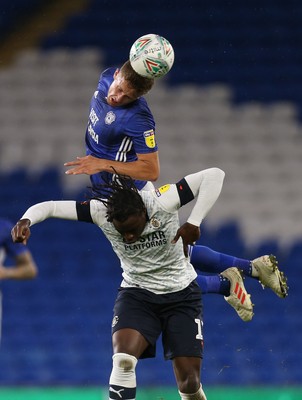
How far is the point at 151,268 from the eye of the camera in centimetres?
549

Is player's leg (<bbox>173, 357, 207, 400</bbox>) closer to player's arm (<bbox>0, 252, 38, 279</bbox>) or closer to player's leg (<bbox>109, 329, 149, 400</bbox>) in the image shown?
player's leg (<bbox>109, 329, 149, 400</bbox>)

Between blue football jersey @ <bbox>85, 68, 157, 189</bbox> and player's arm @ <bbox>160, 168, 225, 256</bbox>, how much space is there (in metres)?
0.46

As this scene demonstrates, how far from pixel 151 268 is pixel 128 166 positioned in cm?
60

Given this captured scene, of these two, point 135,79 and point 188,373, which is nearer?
point 188,373

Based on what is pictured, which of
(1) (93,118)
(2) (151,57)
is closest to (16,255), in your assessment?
(1) (93,118)

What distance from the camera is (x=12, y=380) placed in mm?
8539

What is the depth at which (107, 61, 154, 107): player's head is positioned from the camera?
557 centimetres

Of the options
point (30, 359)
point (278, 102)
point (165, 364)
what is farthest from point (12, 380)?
point (278, 102)

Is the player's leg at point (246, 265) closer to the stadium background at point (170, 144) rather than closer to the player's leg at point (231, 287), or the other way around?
the player's leg at point (231, 287)

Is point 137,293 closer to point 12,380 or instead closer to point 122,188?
point 122,188

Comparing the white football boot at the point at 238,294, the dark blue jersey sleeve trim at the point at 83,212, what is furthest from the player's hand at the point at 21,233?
the white football boot at the point at 238,294

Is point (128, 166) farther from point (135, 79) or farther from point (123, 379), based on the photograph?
point (123, 379)

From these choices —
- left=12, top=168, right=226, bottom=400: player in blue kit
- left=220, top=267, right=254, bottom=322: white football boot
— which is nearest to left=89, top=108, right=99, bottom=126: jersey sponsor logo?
left=12, top=168, right=226, bottom=400: player in blue kit

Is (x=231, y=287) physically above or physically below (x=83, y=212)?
below
